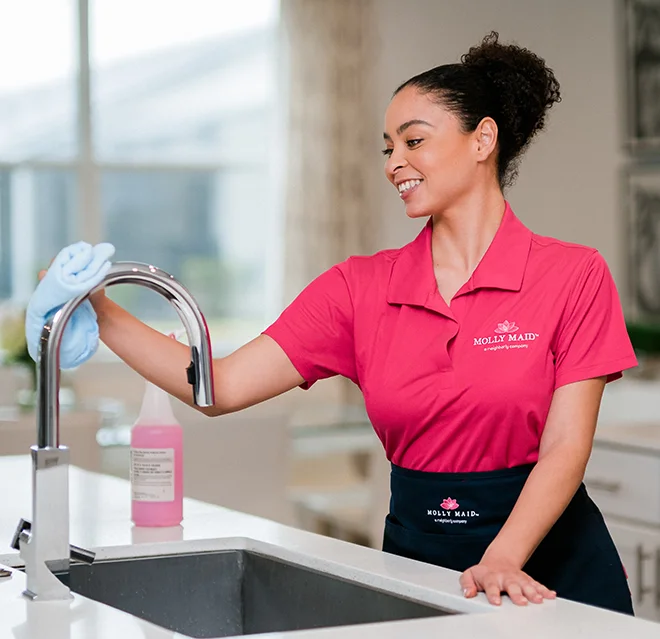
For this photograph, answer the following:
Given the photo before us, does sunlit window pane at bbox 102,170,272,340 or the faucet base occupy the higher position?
sunlit window pane at bbox 102,170,272,340

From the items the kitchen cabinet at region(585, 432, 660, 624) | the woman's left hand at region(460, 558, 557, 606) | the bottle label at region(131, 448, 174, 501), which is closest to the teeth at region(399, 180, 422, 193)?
the bottle label at region(131, 448, 174, 501)

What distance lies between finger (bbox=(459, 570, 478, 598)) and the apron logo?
1.23 ft

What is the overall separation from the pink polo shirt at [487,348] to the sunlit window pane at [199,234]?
3.79 meters

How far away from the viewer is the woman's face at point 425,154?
186 cm

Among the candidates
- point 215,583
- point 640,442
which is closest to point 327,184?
point 640,442

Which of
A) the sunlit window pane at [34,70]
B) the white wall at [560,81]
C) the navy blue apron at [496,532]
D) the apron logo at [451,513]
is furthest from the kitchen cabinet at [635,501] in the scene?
the sunlit window pane at [34,70]

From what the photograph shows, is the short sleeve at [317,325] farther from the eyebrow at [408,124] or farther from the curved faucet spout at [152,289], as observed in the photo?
the curved faucet spout at [152,289]

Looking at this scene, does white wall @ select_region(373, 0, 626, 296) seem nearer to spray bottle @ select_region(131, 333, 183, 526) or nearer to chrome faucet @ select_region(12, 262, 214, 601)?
spray bottle @ select_region(131, 333, 183, 526)

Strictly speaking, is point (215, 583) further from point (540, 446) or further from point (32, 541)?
point (540, 446)

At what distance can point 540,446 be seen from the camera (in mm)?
1729

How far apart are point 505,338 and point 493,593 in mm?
552

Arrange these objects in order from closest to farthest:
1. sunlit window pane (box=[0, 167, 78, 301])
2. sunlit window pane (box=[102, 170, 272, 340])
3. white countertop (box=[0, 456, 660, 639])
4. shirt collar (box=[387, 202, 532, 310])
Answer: white countertop (box=[0, 456, 660, 639]) < shirt collar (box=[387, 202, 532, 310]) < sunlit window pane (box=[0, 167, 78, 301]) < sunlit window pane (box=[102, 170, 272, 340])

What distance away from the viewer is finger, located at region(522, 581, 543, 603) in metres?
1.30

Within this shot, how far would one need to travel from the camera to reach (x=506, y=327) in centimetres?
179
